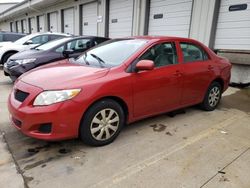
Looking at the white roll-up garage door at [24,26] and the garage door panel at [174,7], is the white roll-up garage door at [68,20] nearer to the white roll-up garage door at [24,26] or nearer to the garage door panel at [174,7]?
the garage door panel at [174,7]

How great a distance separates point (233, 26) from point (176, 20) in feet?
7.98

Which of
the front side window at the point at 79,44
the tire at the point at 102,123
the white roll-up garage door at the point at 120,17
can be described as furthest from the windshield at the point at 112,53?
the white roll-up garage door at the point at 120,17

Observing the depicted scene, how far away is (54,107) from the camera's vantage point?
287cm

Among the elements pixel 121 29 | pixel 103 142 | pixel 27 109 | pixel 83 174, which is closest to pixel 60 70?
pixel 27 109

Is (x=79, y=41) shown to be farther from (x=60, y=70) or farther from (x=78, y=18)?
(x=78, y=18)

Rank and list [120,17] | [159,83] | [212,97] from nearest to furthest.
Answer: [159,83], [212,97], [120,17]

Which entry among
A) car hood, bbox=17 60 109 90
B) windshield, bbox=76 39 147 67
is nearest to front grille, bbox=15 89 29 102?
car hood, bbox=17 60 109 90

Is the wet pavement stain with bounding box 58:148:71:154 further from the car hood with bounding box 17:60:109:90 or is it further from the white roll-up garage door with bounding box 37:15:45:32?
the white roll-up garage door with bounding box 37:15:45:32

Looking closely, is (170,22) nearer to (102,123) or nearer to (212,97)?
(212,97)

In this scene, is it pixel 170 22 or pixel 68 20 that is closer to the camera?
pixel 170 22

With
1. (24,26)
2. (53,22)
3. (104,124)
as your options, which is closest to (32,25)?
(24,26)

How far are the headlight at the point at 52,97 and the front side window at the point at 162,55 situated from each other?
1.24 m

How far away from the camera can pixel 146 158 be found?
3.07 meters

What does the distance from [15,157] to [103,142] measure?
1121 millimetres
